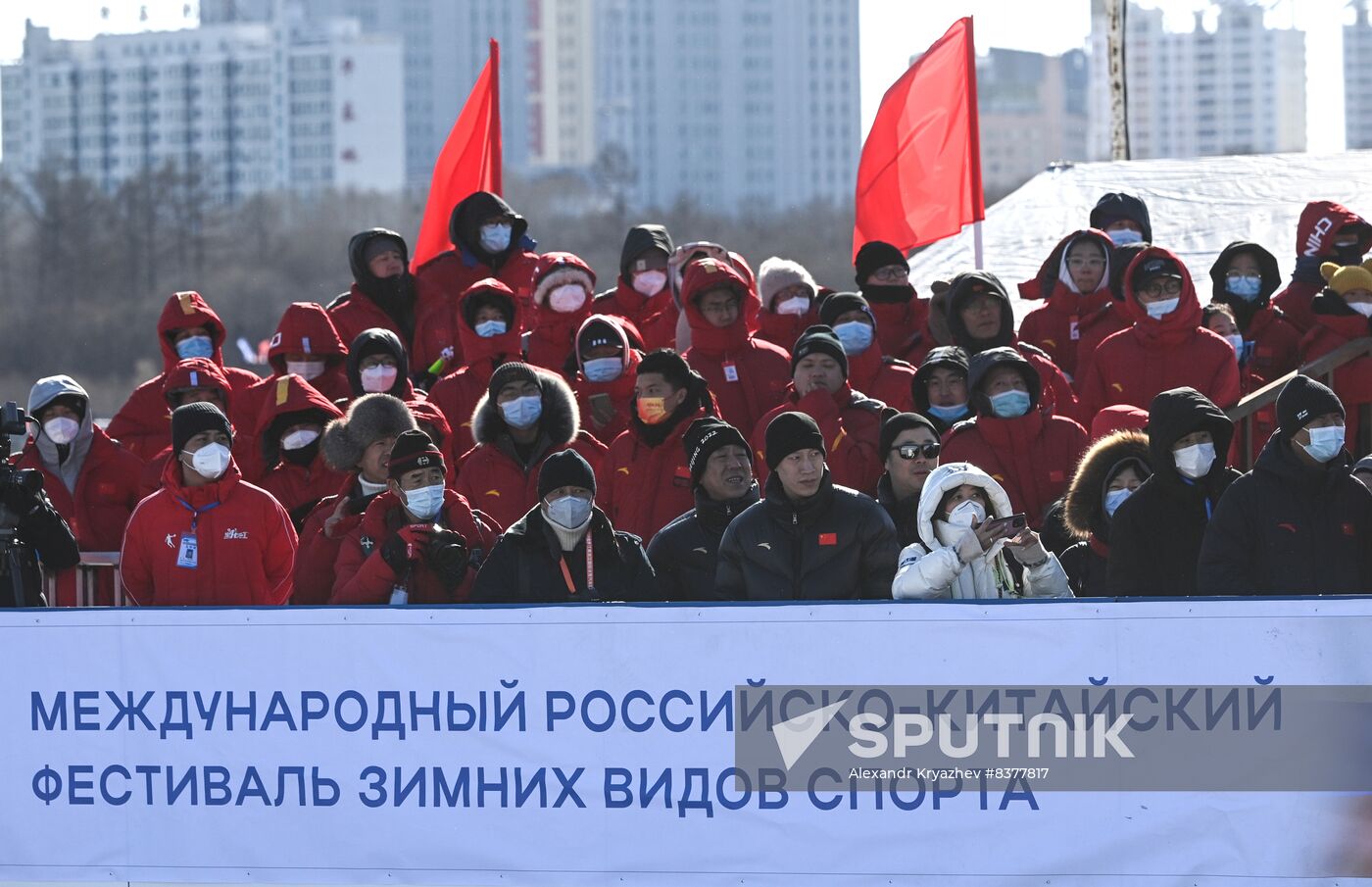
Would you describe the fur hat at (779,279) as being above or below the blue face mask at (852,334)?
above

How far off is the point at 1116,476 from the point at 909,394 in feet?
6.45

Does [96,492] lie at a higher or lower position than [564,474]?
lower

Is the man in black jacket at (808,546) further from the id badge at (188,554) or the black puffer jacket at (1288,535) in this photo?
the id badge at (188,554)

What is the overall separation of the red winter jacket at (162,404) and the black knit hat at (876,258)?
2889 mm

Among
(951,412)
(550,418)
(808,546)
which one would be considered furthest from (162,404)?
(808,546)

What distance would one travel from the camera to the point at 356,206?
10744 centimetres

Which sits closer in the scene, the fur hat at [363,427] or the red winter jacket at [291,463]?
the fur hat at [363,427]

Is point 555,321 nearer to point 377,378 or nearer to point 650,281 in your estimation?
point 650,281

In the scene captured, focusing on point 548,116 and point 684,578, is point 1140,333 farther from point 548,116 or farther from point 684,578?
point 548,116

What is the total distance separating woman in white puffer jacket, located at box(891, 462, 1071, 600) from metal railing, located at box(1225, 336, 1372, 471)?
8.37ft

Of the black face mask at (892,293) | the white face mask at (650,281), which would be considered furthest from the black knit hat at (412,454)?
the white face mask at (650,281)

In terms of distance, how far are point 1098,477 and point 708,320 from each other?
93.9 inches

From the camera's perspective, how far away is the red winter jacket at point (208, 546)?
656cm

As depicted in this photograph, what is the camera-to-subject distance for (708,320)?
27.8 feet
